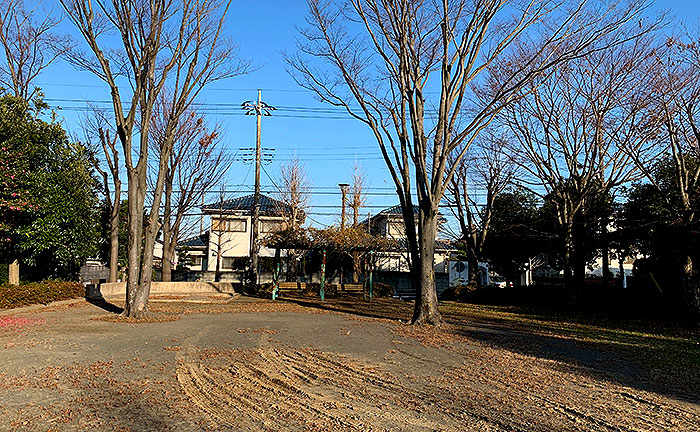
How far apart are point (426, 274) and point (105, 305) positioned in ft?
32.8

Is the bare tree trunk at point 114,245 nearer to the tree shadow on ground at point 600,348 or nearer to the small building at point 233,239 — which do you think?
the tree shadow on ground at point 600,348

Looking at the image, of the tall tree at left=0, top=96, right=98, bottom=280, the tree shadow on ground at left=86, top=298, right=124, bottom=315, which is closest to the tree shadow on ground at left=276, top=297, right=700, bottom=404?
the tree shadow on ground at left=86, top=298, right=124, bottom=315

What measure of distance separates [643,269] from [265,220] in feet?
82.5

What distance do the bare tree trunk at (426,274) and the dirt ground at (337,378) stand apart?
2.15 feet

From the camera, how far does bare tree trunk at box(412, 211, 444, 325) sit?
12453 millimetres

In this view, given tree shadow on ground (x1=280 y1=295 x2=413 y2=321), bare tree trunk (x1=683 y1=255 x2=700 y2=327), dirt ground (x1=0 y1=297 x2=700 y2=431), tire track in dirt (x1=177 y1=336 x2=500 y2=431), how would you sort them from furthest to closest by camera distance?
tree shadow on ground (x1=280 y1=295 x2=413 y2=321), bare tree trunk (x1=683 y1=255 x2=700 y2=327), dirt ground (x1=0 y1=297 x2=700 y2=431), tire track in dirt (x1=177 y1=336 x2=500 y2=431)

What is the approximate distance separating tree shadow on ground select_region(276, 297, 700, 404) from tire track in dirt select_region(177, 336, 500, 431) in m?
2.80

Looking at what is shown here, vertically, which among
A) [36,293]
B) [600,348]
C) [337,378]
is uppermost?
[36,293]

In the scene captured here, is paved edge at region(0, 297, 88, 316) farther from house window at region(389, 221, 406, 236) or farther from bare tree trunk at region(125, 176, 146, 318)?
house window at region(389, 221, 406, 236)

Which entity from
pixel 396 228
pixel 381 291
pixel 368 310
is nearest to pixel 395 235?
pixel 396 228

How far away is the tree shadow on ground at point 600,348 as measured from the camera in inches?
267

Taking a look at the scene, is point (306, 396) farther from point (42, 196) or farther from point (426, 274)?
point (42, 196)

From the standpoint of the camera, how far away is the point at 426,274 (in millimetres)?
12578

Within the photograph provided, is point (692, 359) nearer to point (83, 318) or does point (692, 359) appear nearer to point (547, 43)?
point (547, 43)
